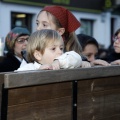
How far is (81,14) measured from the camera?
1652 centimetres

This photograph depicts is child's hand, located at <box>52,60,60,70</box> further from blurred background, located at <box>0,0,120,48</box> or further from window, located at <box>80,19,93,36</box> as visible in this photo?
window, located at <box>80,19,93,36</box>

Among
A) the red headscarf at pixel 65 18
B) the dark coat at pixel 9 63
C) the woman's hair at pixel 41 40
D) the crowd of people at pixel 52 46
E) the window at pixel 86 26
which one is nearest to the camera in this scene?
the crowd of people at pixel 52 46

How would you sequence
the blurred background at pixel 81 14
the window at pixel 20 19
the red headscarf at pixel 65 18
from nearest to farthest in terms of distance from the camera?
the red headscarf at pixel 65 18
the blurred background at pixel 81 14
the window at pixel 20 19

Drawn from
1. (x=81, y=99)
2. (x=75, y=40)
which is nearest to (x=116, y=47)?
(x=75, y=40)

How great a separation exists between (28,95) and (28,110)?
0.26 ft

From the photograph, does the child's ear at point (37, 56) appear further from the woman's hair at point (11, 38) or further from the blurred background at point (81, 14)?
the blurred background at point (81, 14)

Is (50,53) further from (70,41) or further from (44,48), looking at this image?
(70,41)

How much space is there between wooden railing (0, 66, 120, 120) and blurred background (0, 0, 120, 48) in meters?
10.2

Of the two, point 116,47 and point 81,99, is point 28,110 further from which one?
point 116,47

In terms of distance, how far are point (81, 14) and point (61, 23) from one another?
43.6 ft

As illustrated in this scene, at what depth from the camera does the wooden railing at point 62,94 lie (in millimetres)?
1996

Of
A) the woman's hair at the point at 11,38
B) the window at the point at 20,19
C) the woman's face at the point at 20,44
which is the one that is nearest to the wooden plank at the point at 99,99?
the woman's face at the point at 20,44

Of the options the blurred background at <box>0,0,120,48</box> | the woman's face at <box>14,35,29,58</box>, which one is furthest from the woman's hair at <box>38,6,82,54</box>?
the blurred background at <box>0,0,120,48</box>

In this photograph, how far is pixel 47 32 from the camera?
9.41 ft
